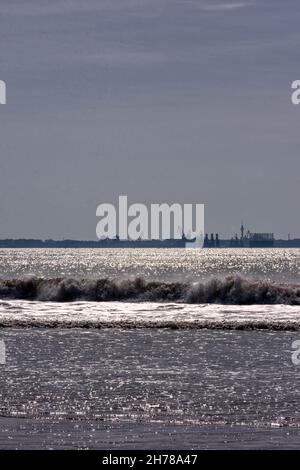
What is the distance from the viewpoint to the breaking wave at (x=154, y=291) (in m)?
71.9

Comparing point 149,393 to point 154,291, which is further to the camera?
point 154,291

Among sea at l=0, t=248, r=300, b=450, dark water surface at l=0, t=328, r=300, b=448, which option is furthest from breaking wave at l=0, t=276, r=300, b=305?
dark water surface at l=0, t=328, r=300, b=448

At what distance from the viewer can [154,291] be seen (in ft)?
254

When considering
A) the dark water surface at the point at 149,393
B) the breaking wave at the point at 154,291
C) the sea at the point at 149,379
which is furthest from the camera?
the breaking wave at the point at 154,291

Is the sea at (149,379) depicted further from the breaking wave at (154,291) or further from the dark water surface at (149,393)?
the breaking wave at (154,291)

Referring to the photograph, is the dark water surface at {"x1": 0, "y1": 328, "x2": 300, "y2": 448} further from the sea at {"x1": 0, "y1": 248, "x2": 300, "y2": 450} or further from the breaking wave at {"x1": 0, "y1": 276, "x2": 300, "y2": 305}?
the breaking wave at {"x1": 0, "y1": 276, "x2": 300, "y2": 305}

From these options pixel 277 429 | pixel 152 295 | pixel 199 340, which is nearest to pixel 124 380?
pixel 277 429

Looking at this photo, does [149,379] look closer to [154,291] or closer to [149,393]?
[149,393]

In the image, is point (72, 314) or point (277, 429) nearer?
point (277, 429)

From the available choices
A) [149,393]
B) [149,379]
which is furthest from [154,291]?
[149,393]

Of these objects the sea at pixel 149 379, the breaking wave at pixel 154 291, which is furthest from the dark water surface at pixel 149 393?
the breaking wave at pixel 154 291
